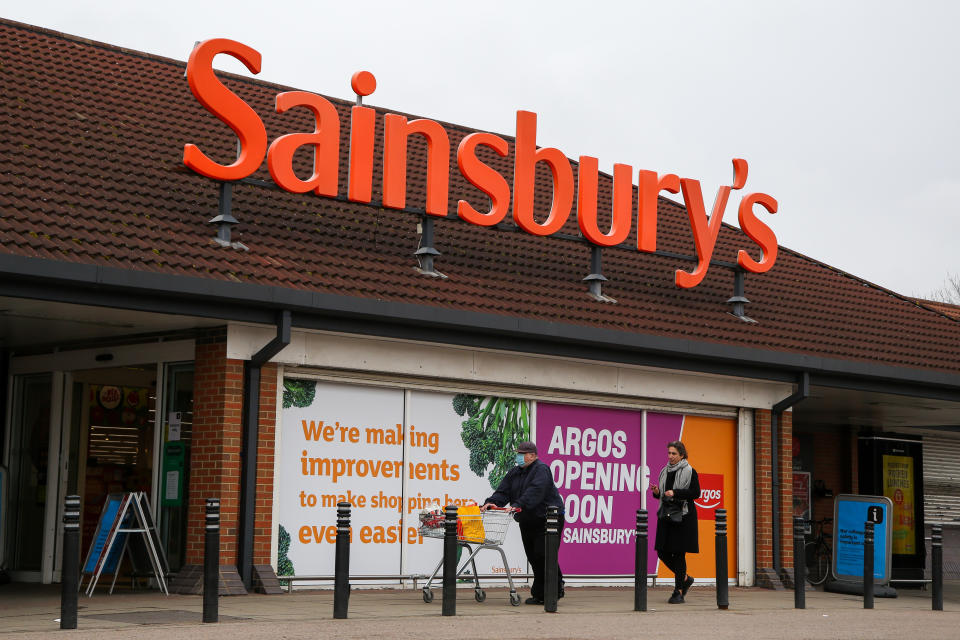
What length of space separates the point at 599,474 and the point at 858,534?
4.57 meters

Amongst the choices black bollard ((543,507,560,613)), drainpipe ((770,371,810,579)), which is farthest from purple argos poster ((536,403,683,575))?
black bollard ((543,507,560,613))

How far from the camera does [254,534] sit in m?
13.4

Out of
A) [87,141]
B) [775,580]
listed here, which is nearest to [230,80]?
[87,141]

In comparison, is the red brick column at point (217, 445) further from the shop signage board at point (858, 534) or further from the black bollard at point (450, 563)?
the shop signage board at point (858, 534)

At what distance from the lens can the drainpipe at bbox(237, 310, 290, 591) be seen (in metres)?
13.2

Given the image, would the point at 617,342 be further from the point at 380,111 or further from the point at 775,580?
the point at 380,111

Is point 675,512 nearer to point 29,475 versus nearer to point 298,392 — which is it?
point 298,392

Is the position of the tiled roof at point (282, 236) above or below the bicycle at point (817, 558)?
above

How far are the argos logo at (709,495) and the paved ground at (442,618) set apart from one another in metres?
2.50

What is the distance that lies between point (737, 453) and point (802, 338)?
2066mm

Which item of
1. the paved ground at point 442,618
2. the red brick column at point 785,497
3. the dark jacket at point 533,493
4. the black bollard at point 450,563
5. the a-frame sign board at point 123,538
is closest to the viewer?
the paved ground at point 442,618

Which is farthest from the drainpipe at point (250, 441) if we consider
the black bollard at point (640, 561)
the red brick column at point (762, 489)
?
the red brick column at point (762, 489)

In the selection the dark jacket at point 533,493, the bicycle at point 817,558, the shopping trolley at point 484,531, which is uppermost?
the dark jacket at point 533,493

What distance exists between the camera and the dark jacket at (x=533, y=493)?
12.9 m
